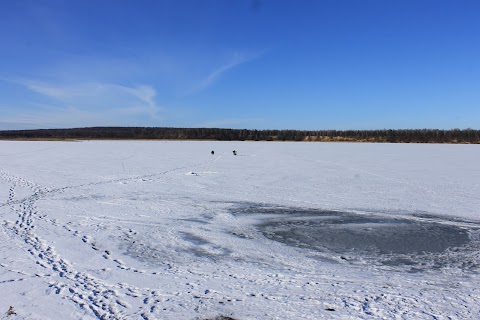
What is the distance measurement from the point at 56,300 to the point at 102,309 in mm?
553

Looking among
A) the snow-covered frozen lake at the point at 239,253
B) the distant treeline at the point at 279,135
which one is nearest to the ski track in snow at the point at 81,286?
the snow-covered frozen lake at the point at 239,253

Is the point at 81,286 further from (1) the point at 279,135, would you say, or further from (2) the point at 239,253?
(1) the point at 279,135

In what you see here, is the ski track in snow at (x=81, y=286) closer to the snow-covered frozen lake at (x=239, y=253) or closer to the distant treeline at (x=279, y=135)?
the snow-covered frozen lake at (x=239, y=253)

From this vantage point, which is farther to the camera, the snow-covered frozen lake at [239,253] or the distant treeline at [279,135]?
the distant treeline at [279,135]

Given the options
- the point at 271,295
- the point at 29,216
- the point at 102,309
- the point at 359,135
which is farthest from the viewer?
the point at 359,135

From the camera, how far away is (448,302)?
12.6 feet

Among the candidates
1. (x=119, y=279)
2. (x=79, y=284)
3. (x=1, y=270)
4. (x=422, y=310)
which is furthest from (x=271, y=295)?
(x=1, y=270)

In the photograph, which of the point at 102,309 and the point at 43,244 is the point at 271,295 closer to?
the point at 102,309

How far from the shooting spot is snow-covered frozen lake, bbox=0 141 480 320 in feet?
12.3

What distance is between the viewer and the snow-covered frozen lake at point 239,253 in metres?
3.76

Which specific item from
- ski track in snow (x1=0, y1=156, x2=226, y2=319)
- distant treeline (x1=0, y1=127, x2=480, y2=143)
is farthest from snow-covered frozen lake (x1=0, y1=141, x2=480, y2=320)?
distant treeline (x1=0, y1=127, x2=480, y2=143)

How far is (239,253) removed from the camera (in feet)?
18.2

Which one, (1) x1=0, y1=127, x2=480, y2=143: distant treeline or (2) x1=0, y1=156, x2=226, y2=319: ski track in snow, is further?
(1) x1=0, y1=127, x2=480, y2=143: distant treeline

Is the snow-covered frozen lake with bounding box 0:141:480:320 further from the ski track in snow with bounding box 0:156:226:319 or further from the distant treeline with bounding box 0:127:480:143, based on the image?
the distant treeline with bounding box 0:127:480:143
